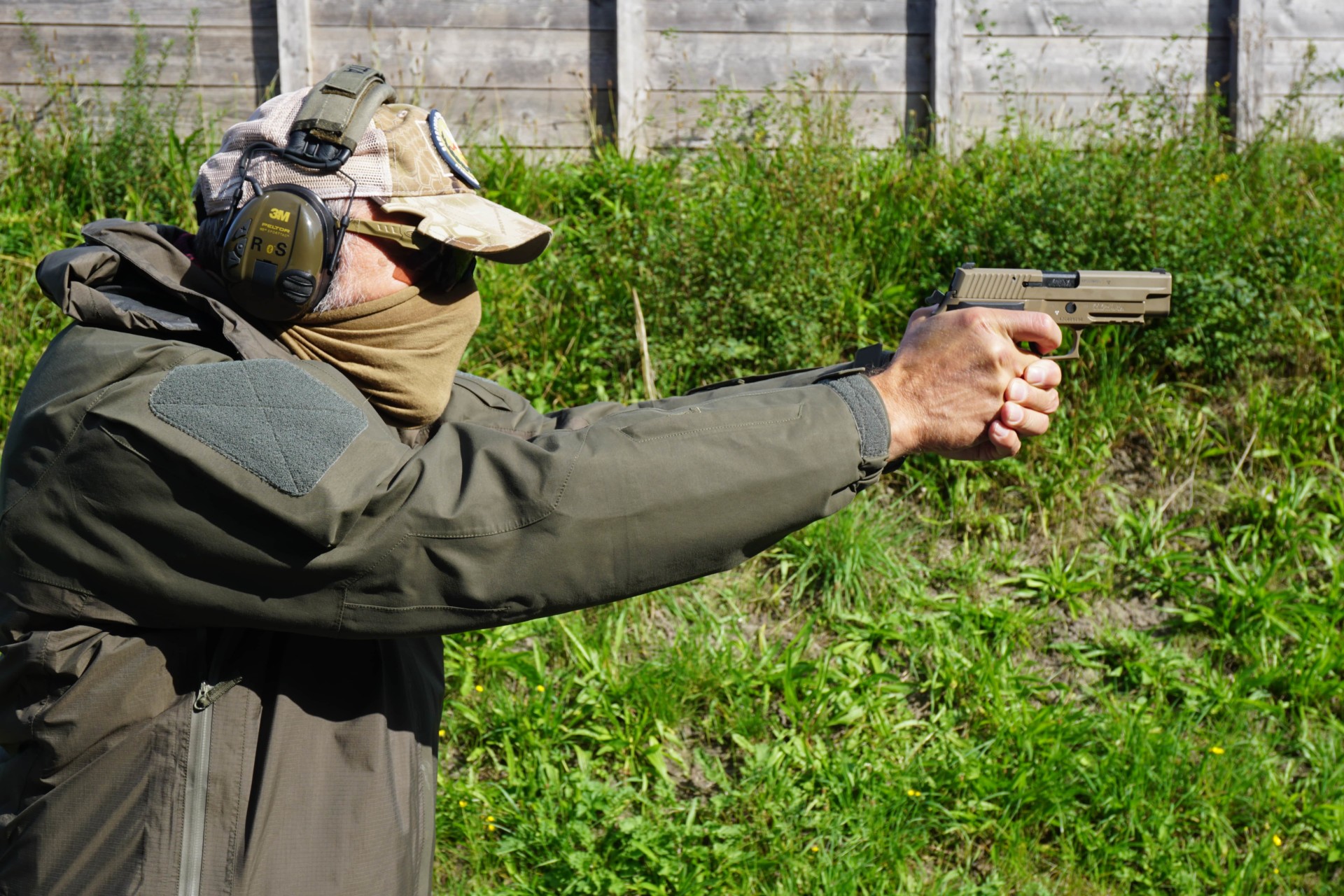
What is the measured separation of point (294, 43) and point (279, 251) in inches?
199

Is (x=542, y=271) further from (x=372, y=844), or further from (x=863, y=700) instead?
(x=372, y=844)

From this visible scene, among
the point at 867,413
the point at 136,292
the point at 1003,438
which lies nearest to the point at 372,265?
the point at 136,292

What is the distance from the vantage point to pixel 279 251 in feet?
5.43

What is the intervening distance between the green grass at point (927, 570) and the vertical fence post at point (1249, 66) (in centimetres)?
58

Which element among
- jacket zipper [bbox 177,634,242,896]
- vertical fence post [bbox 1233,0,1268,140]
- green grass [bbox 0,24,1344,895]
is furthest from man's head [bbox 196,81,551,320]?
vertical fence post [bbox 1233,0,1268,140]

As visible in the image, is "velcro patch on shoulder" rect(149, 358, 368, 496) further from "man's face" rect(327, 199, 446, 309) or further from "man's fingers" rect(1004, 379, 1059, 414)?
"man's fingers" rect(1004, 379, 1059, 414)

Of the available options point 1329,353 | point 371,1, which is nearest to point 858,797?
point 1329,353

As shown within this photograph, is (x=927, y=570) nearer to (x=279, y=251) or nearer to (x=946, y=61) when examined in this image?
(x=279, y=251)

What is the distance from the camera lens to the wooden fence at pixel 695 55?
6043mm

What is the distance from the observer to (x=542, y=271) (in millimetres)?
5242

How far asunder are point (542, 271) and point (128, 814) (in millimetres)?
4018

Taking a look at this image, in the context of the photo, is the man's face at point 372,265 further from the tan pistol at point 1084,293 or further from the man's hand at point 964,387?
the tan pistol at point 1084,293

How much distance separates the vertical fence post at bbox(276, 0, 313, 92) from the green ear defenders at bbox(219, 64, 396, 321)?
15.4 feet

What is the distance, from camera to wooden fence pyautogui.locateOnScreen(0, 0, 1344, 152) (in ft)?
19.8
